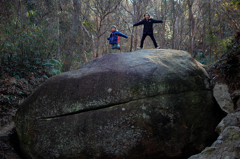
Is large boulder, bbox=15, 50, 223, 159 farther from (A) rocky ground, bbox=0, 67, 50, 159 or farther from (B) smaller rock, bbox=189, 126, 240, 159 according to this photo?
(B) smaller rock, bbox=189, 126, 240, 159

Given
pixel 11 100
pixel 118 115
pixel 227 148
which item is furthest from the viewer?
pixel 11 100

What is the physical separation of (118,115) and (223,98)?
2280 millimetres

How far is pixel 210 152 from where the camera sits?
98.5 inches

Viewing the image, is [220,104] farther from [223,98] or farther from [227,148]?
[227,148]

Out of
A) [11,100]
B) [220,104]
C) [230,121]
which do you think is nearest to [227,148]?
[230,121]

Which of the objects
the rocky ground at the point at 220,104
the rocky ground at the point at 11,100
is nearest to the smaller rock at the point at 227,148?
the rocky ground at the point at 220,104

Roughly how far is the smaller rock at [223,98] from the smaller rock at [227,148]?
1.27m

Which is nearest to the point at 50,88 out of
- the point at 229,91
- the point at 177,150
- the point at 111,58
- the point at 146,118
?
the point at 111,58

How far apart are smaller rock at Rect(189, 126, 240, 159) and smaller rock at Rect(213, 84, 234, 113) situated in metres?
1.27

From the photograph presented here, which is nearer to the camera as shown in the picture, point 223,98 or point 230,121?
point 230,121

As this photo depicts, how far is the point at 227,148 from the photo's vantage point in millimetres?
2463

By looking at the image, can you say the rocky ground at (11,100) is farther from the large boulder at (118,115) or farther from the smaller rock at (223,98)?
the smaller rock at (223,98)

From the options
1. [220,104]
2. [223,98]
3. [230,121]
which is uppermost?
[223,98]

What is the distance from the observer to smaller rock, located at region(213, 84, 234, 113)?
3782 mm
